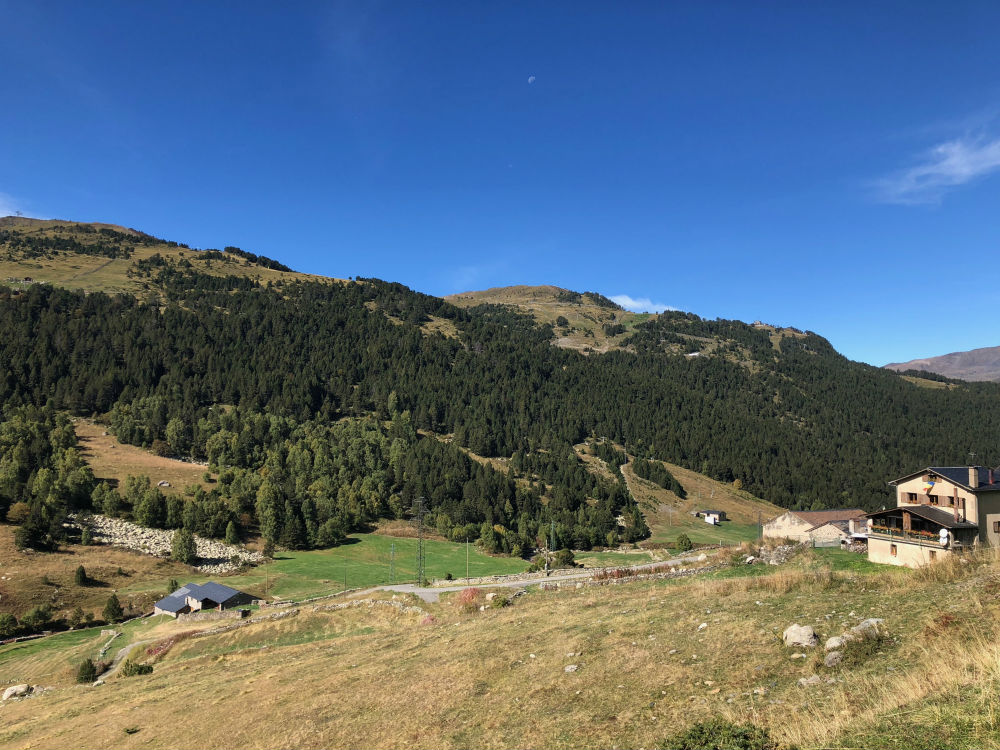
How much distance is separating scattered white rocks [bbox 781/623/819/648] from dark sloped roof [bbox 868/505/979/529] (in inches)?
1238

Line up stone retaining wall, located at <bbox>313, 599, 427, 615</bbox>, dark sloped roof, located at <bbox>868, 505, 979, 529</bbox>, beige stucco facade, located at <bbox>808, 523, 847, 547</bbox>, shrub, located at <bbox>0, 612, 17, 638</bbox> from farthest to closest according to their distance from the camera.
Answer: beige stucco facade, located at <bbox>808, 523, 847, 547</bbox>, shrub, located at <bbox>0, 612, 17, 638</bbox>, stone retaining wall, located at <bbox>313, 599, 427, 615</bbox>, dark sloped roof, located at <bbox>868, 505, 979, 529</bbox>

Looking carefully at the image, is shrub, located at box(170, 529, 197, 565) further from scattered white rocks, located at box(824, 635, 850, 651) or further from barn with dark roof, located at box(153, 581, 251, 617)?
scattered white rocks, located at box(824, 635, 850, 651)

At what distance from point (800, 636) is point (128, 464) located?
412 feet

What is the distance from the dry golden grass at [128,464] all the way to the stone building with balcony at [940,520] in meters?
108

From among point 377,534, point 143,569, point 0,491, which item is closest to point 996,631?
point 143,569

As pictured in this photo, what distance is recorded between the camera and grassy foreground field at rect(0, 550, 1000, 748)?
35.6 ft

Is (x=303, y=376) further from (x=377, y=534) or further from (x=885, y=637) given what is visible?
(x=885, y=637)

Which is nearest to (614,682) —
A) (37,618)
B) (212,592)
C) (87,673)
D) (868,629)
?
(868,629)

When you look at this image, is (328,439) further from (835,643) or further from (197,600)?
(835,643)

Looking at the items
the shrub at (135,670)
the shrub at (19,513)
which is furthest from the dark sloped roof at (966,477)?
the shrub at (19,513)

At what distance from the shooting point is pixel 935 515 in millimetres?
40375

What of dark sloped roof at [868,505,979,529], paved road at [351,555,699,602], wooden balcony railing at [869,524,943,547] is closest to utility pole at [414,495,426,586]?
paved road at [351,555,699,602]

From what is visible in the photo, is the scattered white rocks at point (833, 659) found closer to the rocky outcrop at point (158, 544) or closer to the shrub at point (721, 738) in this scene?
the shrub at point (721, 738)

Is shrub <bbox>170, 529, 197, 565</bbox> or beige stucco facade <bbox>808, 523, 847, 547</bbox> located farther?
shrub <bbox>170, 529, 197, 565</bbox>
